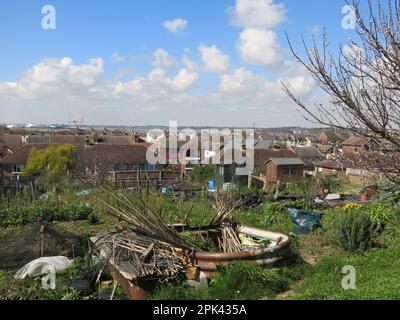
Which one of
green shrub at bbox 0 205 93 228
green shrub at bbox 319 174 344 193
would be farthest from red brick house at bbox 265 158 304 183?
green shrub at bbox 0 205 93 228

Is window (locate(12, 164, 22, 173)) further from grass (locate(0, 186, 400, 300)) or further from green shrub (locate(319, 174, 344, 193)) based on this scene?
grass (locate(0, 186, 400, 300))

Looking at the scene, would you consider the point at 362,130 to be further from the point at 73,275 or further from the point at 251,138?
the point at 251,138

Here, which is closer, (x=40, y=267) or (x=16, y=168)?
(x=40, y=267)

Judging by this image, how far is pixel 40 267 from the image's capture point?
6270 mm

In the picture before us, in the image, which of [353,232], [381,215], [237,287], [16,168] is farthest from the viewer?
[16,168]

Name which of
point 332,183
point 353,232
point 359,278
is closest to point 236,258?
point 359,278

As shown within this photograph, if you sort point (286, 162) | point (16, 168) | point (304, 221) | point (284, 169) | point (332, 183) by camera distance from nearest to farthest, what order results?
point (304, 221) → point (332, 183) → point (284, 169) → point (286, 162) → point (16, 168)

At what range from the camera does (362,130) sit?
393 centimetres

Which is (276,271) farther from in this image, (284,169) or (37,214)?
(284,169)

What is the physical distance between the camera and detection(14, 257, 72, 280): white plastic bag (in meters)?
6.16

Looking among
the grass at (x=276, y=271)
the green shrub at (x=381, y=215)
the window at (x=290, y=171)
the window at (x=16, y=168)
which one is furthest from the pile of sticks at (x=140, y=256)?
the window at (x=16, y=168)

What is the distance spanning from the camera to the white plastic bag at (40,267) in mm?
6156

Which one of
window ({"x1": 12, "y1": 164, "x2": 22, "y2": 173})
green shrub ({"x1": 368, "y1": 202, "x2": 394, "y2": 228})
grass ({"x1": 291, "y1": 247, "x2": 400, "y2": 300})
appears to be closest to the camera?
grass ({"x1": 291, "y1": 247, "x2": 400, "y2": 300})

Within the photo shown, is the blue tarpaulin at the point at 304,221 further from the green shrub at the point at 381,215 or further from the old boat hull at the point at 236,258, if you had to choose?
the old boat hull at the point at 236,258
